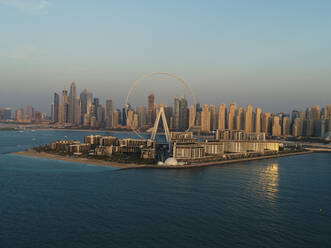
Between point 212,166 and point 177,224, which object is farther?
point 212,166

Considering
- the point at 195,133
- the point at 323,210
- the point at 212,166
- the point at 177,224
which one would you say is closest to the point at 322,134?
the point at 195,133

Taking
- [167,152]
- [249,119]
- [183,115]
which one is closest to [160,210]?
[167,152]

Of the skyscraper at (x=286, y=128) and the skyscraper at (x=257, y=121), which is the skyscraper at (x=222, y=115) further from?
the skyscraper at (x=286, y=128)

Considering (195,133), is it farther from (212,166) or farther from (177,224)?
(177,224)

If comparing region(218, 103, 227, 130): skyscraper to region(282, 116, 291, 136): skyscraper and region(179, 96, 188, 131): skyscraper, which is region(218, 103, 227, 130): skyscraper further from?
region(282, 116, 291, 136): skyscraper

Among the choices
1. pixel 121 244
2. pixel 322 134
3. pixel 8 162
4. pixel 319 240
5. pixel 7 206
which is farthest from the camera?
pixel 322 134

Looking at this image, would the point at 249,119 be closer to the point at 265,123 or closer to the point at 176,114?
the point at 265,123

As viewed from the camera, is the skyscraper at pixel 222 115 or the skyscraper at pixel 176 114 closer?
the skyscraper at pixel 176 114

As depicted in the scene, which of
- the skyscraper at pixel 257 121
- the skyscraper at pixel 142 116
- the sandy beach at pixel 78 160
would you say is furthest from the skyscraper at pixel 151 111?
the sandy beach at pixel 78 160
